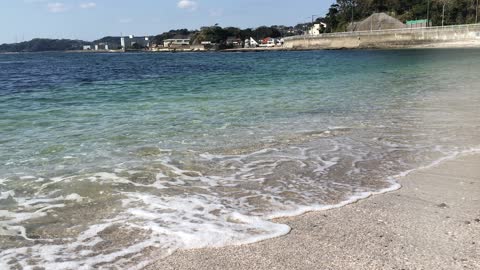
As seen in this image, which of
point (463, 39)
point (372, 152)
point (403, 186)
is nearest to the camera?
point (403, 186)

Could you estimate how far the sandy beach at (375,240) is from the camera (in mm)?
3264

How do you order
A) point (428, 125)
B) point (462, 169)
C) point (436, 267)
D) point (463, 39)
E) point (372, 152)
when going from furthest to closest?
point (463, 39) < point (428, 125) < point (372, 152) < point (462, 169) < point (436, 267)

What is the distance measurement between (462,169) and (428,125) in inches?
135

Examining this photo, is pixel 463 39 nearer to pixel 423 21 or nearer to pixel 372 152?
pixel 423 21

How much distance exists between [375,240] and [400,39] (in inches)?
4000

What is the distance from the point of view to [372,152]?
6.93m

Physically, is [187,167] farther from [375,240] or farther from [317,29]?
[317,29]

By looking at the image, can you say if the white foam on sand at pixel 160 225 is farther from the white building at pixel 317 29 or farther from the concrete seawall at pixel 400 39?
the white building at pixel 317 29

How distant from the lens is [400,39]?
9675 centimetres

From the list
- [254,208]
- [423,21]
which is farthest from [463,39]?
[254,208]

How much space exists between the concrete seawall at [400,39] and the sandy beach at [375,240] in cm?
8675

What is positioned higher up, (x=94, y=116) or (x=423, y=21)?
(x=423, y=21)

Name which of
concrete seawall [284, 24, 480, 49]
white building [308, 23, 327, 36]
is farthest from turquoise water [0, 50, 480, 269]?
white building [308, 23, 327, 36]

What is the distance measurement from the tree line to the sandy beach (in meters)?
116
